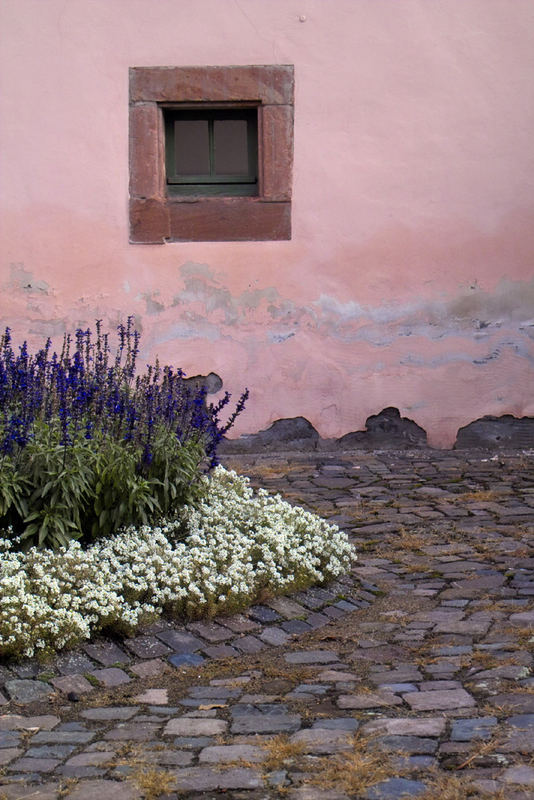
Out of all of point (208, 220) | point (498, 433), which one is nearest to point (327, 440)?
point (498, 433)

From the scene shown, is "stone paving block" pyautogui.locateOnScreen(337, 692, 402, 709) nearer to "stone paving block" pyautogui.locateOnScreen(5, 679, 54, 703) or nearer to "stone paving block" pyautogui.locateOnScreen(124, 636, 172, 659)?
"stone paving block" pyautogui.locateOnScreen(124, 636, 172, 659)

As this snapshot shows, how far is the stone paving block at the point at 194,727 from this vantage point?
11.3 feet

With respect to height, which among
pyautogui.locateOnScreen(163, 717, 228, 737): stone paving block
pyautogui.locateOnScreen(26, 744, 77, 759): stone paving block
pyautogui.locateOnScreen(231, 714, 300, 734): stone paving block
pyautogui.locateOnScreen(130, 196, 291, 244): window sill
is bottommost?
pyautogui.locateOnScreen(26, 744, 77, 759): stone paving block

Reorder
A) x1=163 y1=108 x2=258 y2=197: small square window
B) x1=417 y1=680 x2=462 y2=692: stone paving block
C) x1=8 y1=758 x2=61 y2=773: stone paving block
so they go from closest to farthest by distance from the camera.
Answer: x1=8 y1=758 x2=61 y2=773: stone paving block → x1=417 y1=680 x2=462 y2=692: stone paving block → x1=163 y1=108 x2=258 y2=197: small square window

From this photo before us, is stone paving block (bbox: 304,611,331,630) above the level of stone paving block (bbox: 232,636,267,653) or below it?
above

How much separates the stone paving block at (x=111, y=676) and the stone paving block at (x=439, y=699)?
101 cm

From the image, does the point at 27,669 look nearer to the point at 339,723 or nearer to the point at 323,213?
the point at 339,723

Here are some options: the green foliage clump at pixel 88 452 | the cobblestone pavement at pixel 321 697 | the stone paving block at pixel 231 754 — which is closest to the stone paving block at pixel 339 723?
the cobblestone pavement at pixel 321 697

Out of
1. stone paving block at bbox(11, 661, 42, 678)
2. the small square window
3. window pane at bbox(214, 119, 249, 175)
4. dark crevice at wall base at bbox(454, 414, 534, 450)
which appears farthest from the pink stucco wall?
stone paving block at bbox(11, 661, 42, 678)

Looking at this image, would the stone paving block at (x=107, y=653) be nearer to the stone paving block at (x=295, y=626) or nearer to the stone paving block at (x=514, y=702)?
the stone paving block at (x=295, y=626)

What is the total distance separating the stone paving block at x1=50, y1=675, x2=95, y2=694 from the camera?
12.7 feet

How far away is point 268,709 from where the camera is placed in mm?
3664

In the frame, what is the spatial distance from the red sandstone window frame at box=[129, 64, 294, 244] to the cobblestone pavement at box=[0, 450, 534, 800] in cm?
328

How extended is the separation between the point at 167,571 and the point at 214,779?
1671mm
